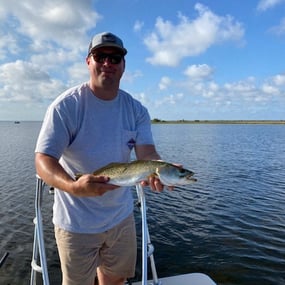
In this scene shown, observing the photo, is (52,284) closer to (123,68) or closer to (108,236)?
(108,236)

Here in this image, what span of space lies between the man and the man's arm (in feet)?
0.07

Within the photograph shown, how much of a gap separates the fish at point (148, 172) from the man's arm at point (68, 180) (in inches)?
8.5

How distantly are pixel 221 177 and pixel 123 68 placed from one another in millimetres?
18096

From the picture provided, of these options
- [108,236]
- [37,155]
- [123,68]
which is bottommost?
[108,236]

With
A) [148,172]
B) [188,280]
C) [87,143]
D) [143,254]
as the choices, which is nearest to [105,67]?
[87,143]

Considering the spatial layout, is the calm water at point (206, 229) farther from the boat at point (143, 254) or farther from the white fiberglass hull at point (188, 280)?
the boat at point (143, 254)

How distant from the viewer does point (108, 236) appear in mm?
3514

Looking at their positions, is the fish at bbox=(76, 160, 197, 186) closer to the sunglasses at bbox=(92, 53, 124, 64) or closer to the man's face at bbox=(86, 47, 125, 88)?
the man's face at bbox=(86, 47, 125, 88)

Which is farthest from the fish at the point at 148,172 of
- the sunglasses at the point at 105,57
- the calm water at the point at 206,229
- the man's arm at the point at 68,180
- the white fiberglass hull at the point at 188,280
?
the calm water at the point at 206,229

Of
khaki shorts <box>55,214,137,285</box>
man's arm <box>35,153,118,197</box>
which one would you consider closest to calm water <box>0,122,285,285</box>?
khaki shorts <box>55,214,137,285</box>

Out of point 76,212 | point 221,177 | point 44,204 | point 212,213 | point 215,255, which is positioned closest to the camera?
point 76,212

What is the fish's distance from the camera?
10.2ft

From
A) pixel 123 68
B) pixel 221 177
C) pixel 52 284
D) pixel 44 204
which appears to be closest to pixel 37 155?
pixel 123 68

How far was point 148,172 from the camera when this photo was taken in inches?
125
